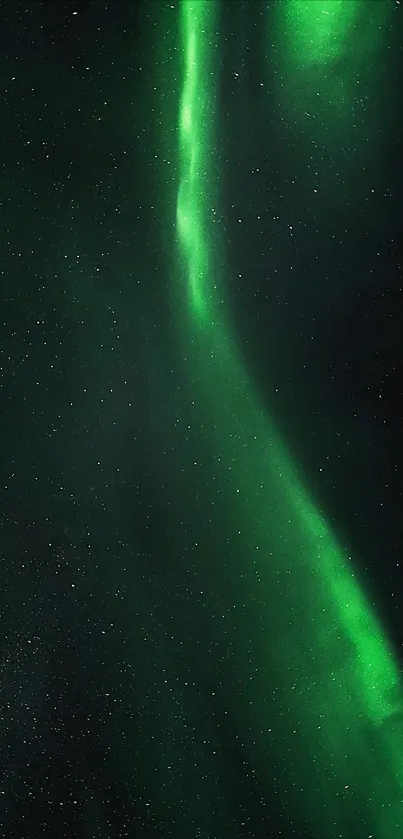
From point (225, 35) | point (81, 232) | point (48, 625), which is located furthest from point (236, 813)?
point (225, 35)

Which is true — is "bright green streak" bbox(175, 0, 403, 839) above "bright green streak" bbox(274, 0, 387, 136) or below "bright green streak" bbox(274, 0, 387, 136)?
below

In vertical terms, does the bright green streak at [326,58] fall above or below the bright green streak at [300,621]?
above

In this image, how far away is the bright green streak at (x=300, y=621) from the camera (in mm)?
515

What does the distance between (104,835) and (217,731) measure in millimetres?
111

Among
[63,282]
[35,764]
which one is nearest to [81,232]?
[63,282]

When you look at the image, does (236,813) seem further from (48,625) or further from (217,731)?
(48,625)

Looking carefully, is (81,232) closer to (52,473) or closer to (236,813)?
(52,473)

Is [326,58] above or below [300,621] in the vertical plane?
above

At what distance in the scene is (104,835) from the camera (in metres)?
0.53

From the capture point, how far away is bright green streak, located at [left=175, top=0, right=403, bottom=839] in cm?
52

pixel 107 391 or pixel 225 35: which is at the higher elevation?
pixel 225 35

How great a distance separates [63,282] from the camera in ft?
1.65

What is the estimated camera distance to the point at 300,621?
1.73 ft

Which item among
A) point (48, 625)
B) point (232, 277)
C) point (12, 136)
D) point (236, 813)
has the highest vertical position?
point (12, 136)
